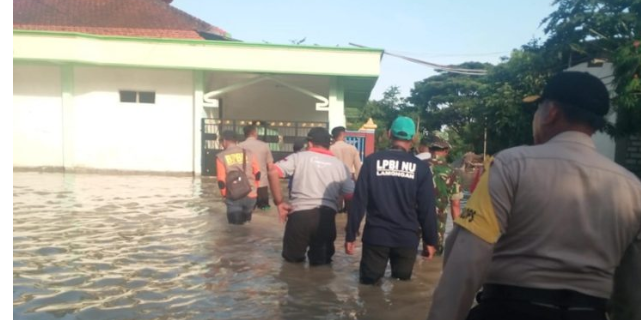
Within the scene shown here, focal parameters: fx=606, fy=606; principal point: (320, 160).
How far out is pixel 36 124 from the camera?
59.3ft

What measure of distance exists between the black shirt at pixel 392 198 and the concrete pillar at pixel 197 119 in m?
13.0

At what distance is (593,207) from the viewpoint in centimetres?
222

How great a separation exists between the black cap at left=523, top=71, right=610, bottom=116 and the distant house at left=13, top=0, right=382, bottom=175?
1517 centimetres

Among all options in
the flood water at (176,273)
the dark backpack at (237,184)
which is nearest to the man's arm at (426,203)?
the flood water at (176,273)

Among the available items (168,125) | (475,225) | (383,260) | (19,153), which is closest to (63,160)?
(19,153)

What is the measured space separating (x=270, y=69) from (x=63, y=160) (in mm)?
6710

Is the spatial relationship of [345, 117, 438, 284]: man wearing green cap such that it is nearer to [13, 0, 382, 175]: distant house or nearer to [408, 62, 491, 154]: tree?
[13, 0, 382, 175]: distant house

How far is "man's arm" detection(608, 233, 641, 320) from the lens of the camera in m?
2.33

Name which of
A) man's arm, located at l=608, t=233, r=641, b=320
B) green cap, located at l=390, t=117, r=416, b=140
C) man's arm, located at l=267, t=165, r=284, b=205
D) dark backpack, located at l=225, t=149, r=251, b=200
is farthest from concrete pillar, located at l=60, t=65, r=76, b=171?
man's arm, located at l=608, t=233, r=641, b=320

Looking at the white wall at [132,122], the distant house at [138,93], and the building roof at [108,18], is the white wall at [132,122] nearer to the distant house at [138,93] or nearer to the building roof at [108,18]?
the distant house at [138,93]

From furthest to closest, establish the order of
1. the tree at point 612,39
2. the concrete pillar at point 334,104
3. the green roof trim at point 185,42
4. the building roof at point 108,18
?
the building roof at point 108,18 < the concrete pillar at point 334,104 < the green roof trim at point 185,42 < the tree at point 612,39

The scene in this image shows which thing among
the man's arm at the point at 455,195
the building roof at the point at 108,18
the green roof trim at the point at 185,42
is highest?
the building roof at the point at 108,18

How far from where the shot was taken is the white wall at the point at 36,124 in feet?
59.3

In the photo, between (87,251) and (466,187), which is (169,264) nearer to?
(87,251)
